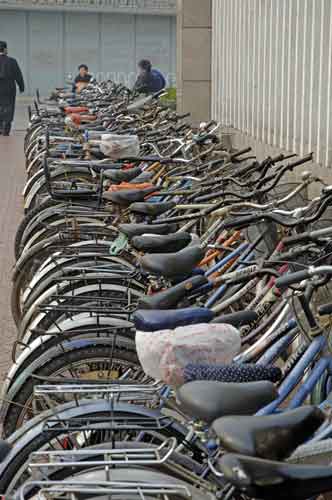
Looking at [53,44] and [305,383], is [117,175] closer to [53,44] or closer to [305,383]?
[305,383]

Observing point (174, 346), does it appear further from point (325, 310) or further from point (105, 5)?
point (105, 5)

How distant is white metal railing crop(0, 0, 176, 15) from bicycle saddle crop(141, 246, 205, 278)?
32830 mm

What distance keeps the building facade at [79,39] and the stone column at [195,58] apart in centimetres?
2330

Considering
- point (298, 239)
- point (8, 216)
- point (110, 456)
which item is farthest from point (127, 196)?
point (8, 216)

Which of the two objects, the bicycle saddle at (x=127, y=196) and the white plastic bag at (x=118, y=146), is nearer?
the bicycle saddle at (x=127, y=196)

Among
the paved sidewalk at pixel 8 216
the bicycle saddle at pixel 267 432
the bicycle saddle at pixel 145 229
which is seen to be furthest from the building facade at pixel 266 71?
the bicycle saddle at pixel 267 432

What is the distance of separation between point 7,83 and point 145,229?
62.8 feet

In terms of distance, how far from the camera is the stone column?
13.0 metres

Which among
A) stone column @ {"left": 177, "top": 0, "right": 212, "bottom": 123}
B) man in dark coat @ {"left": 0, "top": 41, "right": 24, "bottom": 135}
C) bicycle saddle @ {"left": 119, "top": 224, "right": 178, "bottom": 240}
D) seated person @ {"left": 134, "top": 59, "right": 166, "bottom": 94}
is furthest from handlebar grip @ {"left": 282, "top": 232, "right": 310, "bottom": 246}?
man in dark coat @ {"left": 0, "top": 41, "right": 24, "bottom": 135}

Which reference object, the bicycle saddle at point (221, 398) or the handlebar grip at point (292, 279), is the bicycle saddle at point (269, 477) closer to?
the bicycle saddle at point (221, 398)

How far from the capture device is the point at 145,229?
4695 mm

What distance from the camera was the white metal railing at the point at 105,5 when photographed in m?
35.6

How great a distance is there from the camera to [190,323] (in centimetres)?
322

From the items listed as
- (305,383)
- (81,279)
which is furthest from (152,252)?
(305,383)
